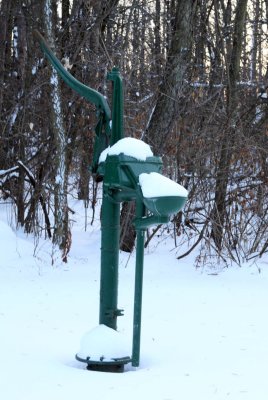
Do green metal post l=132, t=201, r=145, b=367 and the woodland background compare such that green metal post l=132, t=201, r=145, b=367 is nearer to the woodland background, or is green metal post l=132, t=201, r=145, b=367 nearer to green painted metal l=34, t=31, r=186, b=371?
green painted metal l=34, t=31, r=186, b=371

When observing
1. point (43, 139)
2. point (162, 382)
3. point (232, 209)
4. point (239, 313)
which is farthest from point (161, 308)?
point (43, 139)

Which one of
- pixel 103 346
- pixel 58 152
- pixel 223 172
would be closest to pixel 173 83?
pixel 223 172

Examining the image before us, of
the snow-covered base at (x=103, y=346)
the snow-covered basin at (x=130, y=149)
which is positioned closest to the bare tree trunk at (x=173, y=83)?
the snow-covered basin at (x=130, y=149)

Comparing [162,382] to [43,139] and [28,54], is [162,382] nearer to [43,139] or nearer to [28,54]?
[43,139]

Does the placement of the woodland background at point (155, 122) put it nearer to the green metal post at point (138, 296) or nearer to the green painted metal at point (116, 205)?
the green painted metal at point (116, 205)

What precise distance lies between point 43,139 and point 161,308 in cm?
479

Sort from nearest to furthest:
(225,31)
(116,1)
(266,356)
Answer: (266,356) → (116,1) → (225,31)

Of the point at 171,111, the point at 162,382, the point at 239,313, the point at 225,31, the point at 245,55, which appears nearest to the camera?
the point at 162,382

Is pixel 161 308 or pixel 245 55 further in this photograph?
pixel 245 55

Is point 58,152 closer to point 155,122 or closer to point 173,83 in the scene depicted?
point 155,122

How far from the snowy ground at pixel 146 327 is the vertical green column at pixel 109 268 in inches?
11.1

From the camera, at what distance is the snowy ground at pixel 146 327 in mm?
2988

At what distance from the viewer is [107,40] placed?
402 inches

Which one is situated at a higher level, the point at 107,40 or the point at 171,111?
the point at 107,40
